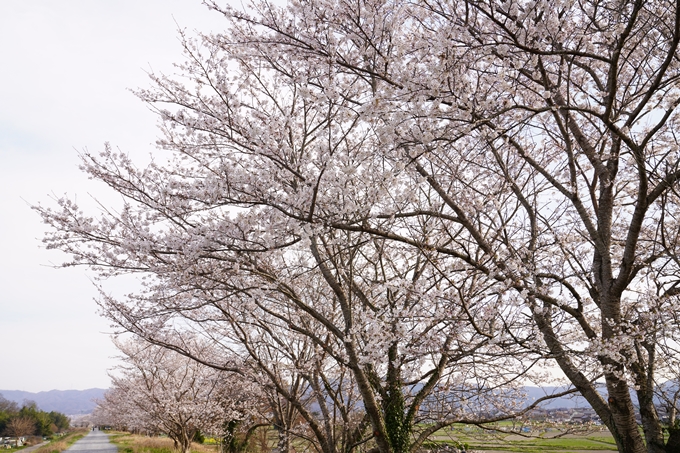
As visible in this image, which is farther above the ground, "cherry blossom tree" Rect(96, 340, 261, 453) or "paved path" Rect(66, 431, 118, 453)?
"cherry blossom tree" Rect(96, 340, 261, 453)

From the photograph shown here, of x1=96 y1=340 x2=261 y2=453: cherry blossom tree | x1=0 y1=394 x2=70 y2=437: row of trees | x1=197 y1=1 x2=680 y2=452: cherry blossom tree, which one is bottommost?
x1=0 y1=394 x2=70 y2=437: row of trees

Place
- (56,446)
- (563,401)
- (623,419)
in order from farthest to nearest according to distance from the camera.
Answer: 1. (56,446)
2. (563,401)
3. (623,419)

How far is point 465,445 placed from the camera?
5.89m

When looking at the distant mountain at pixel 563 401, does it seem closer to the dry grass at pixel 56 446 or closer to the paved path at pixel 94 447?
the paved path at pixel 94 447

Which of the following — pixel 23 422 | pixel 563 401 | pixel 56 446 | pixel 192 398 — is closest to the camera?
pixel 563 401

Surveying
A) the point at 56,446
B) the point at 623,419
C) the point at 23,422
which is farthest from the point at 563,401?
the point at 23,422

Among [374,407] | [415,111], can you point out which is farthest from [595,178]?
[374,407]

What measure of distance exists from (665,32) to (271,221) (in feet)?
13.1

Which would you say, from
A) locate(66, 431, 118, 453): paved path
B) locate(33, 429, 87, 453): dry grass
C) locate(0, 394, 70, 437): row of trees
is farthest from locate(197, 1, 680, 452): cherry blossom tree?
locate(0, 394, 70, 437): row of trees

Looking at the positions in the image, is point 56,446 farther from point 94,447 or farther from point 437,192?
point 437,192

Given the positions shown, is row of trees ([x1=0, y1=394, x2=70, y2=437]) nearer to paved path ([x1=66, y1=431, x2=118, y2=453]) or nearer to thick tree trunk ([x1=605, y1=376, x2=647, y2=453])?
paved path ([x1=66, y1=431, x2=118, y2=453])

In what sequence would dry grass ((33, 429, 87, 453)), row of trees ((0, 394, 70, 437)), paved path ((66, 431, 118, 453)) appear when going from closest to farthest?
dry grass ((33, 429, 87, 453)), paved path ((66, 431, 118, 453)), row of trees ((0, 394, 70, 437))

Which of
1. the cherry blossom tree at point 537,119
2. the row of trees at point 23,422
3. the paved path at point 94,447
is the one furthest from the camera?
the row of trees at point 23,422

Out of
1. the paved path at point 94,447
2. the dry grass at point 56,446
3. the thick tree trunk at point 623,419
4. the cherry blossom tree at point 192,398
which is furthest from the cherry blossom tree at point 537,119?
the dry grass at point 56,446
